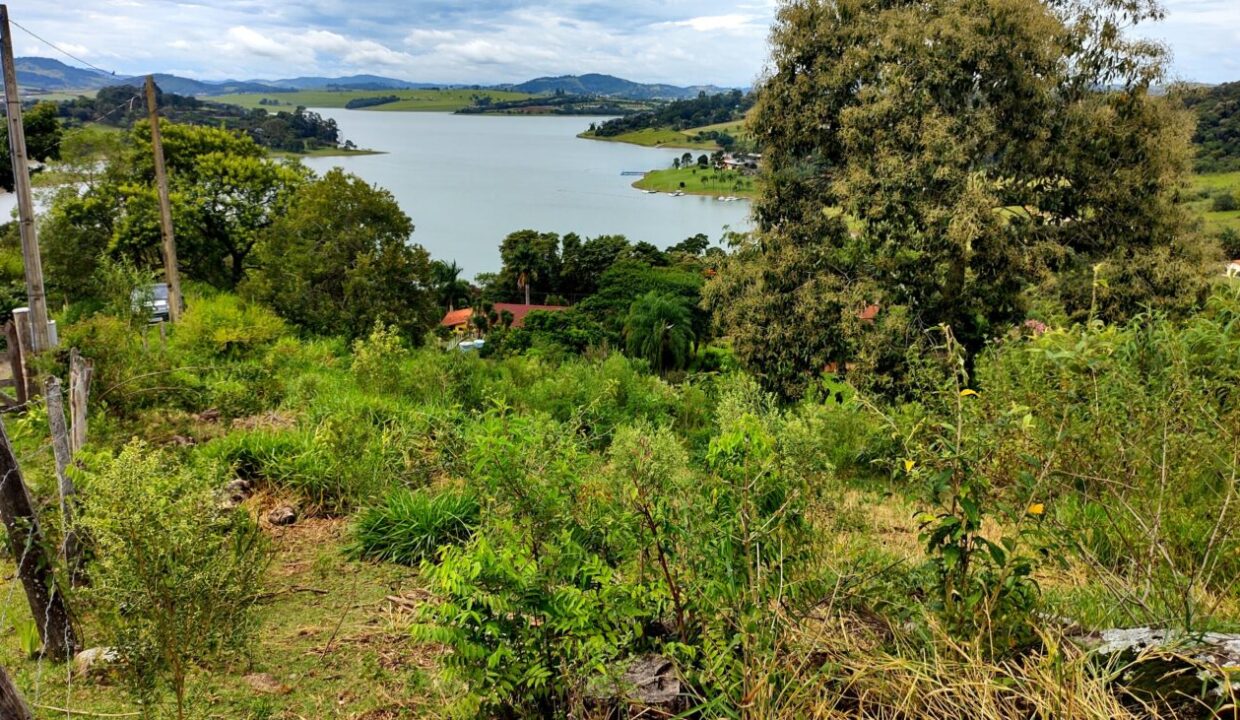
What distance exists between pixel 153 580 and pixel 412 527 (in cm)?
203

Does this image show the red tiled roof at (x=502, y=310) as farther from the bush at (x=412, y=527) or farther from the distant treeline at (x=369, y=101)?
the distant treeline at (x=369, y=101)

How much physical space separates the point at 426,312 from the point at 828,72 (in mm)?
8857

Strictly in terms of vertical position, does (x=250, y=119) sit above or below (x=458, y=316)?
above

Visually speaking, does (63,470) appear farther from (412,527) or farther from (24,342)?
(24,342)

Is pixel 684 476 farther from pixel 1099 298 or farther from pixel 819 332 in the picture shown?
pixel 1099 298

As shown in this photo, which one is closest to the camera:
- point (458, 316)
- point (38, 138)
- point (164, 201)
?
point (164, 201)

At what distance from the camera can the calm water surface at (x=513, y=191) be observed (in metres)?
53.7

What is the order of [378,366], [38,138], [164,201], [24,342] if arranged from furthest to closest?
[38,138]
[164,201]
[24,342]
[378,366]

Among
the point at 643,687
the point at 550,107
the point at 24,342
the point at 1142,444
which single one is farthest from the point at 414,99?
the point at 643,687

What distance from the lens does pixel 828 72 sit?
961cm

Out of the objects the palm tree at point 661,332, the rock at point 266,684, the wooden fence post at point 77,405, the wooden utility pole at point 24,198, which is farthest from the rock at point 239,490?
the palm tree at point 661,332

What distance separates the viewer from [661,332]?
2530cm

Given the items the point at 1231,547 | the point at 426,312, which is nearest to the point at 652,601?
the point at 1231,547

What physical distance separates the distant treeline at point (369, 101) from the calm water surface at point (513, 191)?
146 feet
